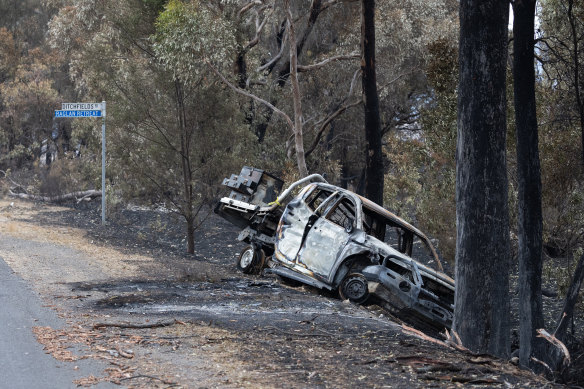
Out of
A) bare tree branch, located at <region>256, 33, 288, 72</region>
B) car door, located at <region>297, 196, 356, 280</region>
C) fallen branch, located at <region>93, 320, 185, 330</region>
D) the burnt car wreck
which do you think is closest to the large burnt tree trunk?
the burnt car wreck

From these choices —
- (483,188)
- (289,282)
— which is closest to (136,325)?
(483,188)

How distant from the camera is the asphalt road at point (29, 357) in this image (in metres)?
6.04

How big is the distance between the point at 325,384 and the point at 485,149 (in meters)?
3.93

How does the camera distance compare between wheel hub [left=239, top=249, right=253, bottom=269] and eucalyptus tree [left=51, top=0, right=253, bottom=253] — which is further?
eucalyptus tree [left=51, top=0, right=253, bottom=253]

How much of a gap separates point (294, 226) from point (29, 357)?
6.45m

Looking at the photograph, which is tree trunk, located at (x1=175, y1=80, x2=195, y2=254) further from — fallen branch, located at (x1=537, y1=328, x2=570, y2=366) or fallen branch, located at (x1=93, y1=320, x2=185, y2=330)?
fallen branch, located at (x1=537, y1=328, x2=570, y2=366)

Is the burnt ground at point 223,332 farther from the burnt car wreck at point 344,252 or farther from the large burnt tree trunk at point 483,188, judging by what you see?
the large burnt tree trunk at point 483,188

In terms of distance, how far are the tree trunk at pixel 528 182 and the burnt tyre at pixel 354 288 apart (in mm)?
2403

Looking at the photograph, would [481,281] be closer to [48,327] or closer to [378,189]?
[48,327]

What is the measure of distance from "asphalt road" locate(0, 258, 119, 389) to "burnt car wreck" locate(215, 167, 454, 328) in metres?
4.31

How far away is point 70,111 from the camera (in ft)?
63.7

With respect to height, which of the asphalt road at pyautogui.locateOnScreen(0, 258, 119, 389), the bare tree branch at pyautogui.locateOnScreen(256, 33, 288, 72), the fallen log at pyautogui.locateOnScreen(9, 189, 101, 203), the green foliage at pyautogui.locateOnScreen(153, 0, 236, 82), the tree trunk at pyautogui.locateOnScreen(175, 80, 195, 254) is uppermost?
the bare tree branch at pyautogui.locateOnScreen(256, 33, 288, 72)

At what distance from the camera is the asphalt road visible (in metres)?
6.04

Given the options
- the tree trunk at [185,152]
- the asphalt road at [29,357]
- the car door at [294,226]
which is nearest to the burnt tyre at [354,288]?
the car door at [294,226]
